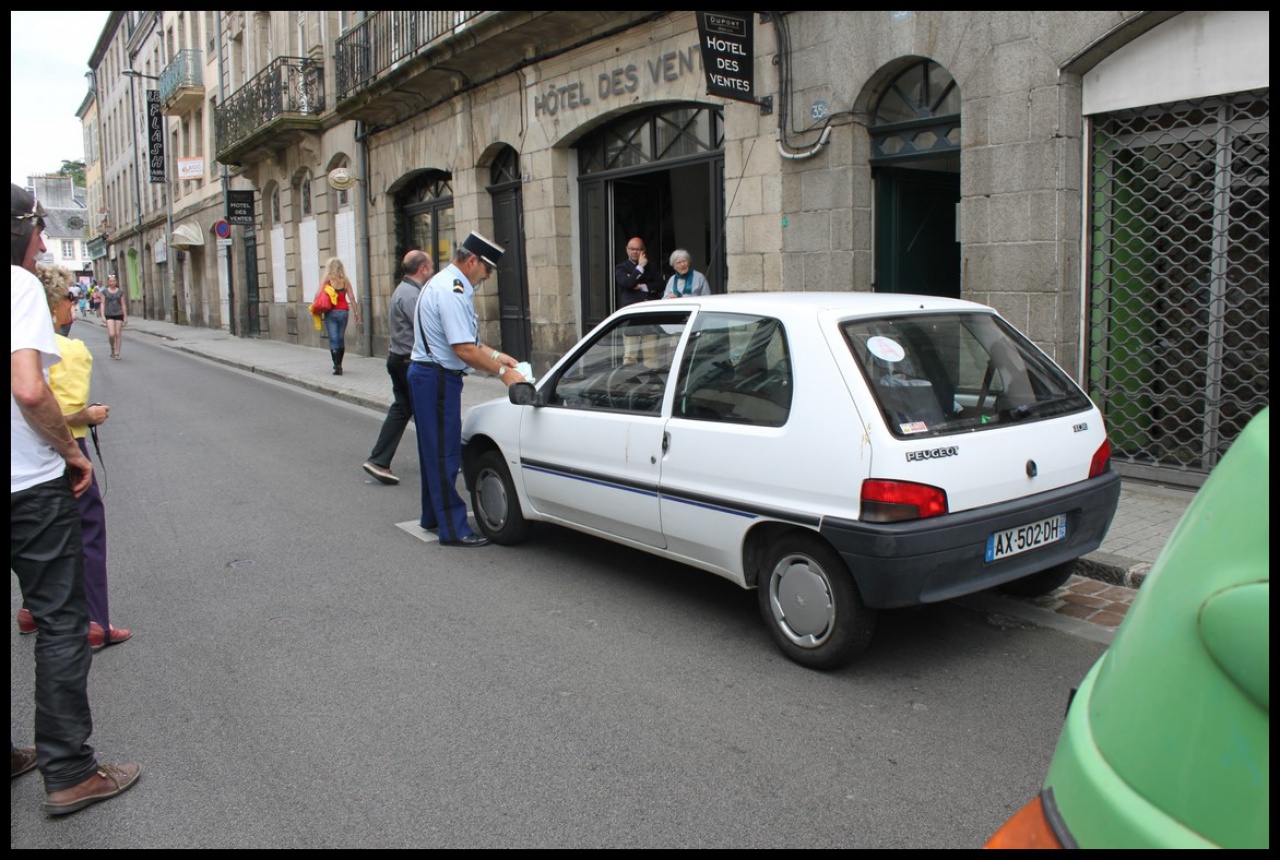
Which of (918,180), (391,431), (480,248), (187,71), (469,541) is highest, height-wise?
(187,71)

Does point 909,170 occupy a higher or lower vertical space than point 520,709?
higher

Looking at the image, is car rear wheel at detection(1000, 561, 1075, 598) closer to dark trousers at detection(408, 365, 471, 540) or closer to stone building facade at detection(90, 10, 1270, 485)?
stone building facade at detection(90, 10, 1270, 485)

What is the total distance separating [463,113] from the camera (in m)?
16.6

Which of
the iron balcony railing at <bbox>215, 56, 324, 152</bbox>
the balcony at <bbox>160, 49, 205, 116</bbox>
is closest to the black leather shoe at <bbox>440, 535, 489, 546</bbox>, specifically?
the iron balcony railing at <bbox>215, 56, 324, 152</bbox>

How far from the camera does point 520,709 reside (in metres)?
4.01

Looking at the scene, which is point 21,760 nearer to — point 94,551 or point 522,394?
point 94,551

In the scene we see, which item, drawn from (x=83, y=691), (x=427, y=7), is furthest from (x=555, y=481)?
(x=427, y=7)

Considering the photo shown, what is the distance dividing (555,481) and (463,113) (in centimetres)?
1231

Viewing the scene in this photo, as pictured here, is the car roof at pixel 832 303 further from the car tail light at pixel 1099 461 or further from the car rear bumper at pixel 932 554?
the car rear bumper at pixel 932 554

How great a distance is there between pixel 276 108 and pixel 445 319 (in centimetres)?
2035

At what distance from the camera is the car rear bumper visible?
3.99 meters

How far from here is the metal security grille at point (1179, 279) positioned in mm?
7254

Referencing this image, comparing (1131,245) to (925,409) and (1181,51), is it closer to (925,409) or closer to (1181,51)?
(1181,51)

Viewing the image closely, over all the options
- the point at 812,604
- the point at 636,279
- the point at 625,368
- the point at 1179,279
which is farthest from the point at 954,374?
the point at 636,279
